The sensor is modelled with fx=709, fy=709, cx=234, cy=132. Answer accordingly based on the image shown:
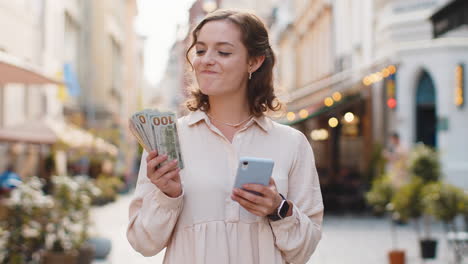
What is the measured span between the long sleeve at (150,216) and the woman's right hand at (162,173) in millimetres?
57

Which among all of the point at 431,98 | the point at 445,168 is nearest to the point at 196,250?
the point at 445,168

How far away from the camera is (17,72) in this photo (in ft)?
18.5

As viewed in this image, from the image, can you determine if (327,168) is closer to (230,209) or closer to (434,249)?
(434,249)

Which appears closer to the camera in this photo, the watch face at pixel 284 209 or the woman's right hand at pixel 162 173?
the woman's right hand at pixel 162 173

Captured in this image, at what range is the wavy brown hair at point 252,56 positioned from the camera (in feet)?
9.21

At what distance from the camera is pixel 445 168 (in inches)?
687

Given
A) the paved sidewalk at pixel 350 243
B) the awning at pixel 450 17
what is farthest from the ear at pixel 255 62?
the paved sidewalk at pixel 350 243

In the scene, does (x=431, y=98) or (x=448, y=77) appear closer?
(x=448, y=77)

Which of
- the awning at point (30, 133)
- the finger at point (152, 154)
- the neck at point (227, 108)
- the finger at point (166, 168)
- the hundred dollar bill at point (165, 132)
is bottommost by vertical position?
the finger at point (166, 168)

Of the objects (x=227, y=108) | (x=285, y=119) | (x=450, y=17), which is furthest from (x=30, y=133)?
(x=227, y=108)

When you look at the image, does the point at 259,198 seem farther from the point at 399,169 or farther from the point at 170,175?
the point at 399,169

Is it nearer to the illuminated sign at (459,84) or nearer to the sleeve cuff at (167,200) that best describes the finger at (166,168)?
the sleeve cuff at (167,200)

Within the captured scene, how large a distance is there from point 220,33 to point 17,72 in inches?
131

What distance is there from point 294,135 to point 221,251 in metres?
0.59
